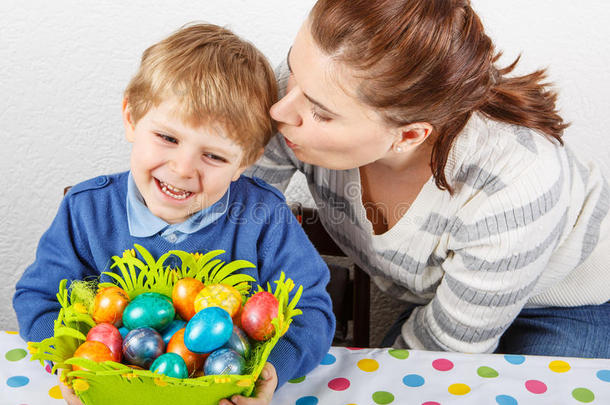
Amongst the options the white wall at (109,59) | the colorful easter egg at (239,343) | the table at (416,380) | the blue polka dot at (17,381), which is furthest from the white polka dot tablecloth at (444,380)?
the white wall at (109,59)

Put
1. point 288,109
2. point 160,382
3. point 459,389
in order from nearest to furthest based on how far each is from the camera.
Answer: point 160,382 < point 459,389 < point 288,109

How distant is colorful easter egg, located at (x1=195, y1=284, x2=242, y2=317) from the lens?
72cm

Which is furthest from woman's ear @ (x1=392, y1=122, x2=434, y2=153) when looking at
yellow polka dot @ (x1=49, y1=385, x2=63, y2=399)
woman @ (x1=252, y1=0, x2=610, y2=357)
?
yellow polka dot @ (x1=49, y1=385, x2=63, y2=399)

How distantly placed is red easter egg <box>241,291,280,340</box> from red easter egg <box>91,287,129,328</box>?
0.48 ft

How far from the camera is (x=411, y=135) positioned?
1.01m

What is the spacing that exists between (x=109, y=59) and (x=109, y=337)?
0.84m

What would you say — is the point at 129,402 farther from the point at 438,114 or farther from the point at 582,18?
the point at 582,18

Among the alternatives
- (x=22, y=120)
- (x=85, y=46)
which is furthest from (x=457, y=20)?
(x=22, y=120)

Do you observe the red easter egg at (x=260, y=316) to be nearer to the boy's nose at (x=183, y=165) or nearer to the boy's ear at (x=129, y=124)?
the boy's nose at (x=183, y=165)

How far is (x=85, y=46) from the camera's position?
1337 millimetres

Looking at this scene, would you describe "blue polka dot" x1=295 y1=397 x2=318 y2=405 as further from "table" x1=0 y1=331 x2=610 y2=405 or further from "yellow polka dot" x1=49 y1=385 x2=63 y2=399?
"yellow polka dot" x1=49 y1=385 x2=63 y2=399

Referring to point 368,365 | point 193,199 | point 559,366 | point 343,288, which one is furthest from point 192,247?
point 559,366

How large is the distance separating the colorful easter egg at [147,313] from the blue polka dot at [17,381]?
18 cm

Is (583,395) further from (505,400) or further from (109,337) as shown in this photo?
(109,337)
